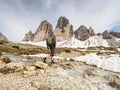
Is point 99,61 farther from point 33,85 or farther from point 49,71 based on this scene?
point 33,85

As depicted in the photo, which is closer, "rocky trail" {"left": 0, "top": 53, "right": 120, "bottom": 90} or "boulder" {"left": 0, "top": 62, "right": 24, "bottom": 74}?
"rocky trail" {"left": 0, "top": 53, "right": 120, "bottom": 90}

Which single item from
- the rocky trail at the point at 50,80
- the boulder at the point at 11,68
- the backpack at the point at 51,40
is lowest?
the rocky trail at the point at 50,80

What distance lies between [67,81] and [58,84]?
0.91m

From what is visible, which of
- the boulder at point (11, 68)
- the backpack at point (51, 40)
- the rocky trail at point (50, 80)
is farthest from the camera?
the backpack at point (51, 40)

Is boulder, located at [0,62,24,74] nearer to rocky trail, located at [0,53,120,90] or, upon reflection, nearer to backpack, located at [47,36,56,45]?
rocky trail, located at [0,53,120,90]

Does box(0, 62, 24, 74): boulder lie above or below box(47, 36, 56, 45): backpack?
below

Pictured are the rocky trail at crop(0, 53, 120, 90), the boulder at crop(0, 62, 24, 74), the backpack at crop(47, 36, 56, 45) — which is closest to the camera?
the rocky trail at crop(0, 53, 120, 90)

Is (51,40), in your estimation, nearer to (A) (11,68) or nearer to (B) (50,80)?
(A) (11,68)

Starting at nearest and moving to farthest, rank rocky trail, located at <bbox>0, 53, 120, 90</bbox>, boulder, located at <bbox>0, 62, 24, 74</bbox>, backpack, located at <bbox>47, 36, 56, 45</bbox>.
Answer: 1. rocky trail, located at <bbox>0, 53, 120, 90</bbox>
2. boulder, located at <bbox>0, 62, 24, 74</bbox>
3. backpack, located at <bbox>47, 36, 56, 45</bbox>

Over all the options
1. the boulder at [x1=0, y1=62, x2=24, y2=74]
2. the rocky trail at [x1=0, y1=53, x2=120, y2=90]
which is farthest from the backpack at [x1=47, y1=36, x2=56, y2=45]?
the boulder at [x1=0, y1=62, x2=24, y2=74]

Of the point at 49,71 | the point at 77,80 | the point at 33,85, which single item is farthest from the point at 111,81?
the point at 33,85

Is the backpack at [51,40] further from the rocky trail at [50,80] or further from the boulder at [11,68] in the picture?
the boulder at [11,68]

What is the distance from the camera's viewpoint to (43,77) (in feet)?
46.0

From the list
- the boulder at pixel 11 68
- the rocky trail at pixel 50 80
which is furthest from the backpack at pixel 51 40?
the boulder at pixel 11 68
